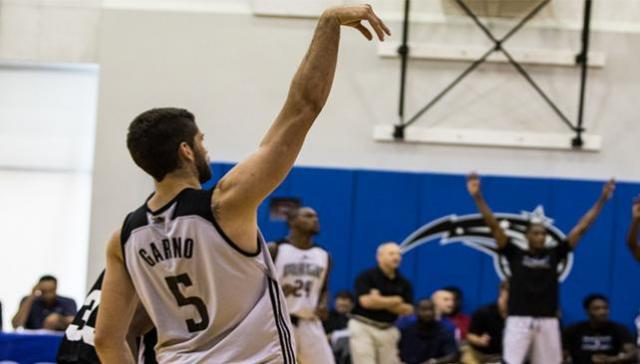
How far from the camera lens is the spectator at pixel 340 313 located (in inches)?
477

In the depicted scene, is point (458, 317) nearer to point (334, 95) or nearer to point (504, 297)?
point (504, 297)

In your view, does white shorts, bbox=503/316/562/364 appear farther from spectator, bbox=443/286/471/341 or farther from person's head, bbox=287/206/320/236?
person's head, bbox=287/206/320/236

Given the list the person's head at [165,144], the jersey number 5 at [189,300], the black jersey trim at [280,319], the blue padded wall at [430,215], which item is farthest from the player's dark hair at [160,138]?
the blue padded wall at [430,215]

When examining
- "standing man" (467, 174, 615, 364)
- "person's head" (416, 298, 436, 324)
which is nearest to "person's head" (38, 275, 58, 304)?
"person's head" (416, 298, 436, 324)

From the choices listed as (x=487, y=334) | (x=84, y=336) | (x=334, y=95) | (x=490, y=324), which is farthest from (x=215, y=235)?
(x=334, y=95)

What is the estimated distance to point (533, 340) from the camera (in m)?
11.2

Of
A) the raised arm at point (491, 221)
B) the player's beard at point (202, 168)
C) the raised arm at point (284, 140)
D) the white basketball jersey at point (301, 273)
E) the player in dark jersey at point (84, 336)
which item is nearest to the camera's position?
the raised arm at point (284, 140)

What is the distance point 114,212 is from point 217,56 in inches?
97.0

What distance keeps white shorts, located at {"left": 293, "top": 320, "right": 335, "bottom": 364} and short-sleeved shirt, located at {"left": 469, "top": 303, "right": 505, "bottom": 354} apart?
2528 mm

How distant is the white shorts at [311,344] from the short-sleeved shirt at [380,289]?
129 cm

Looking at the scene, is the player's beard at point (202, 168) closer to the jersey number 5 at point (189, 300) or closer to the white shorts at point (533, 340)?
the jersey number 5 at point (189, 300)

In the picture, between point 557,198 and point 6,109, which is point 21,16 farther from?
point 557,198

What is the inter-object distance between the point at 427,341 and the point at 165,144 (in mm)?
8626

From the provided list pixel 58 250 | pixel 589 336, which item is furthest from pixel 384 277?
pixel 58 250
